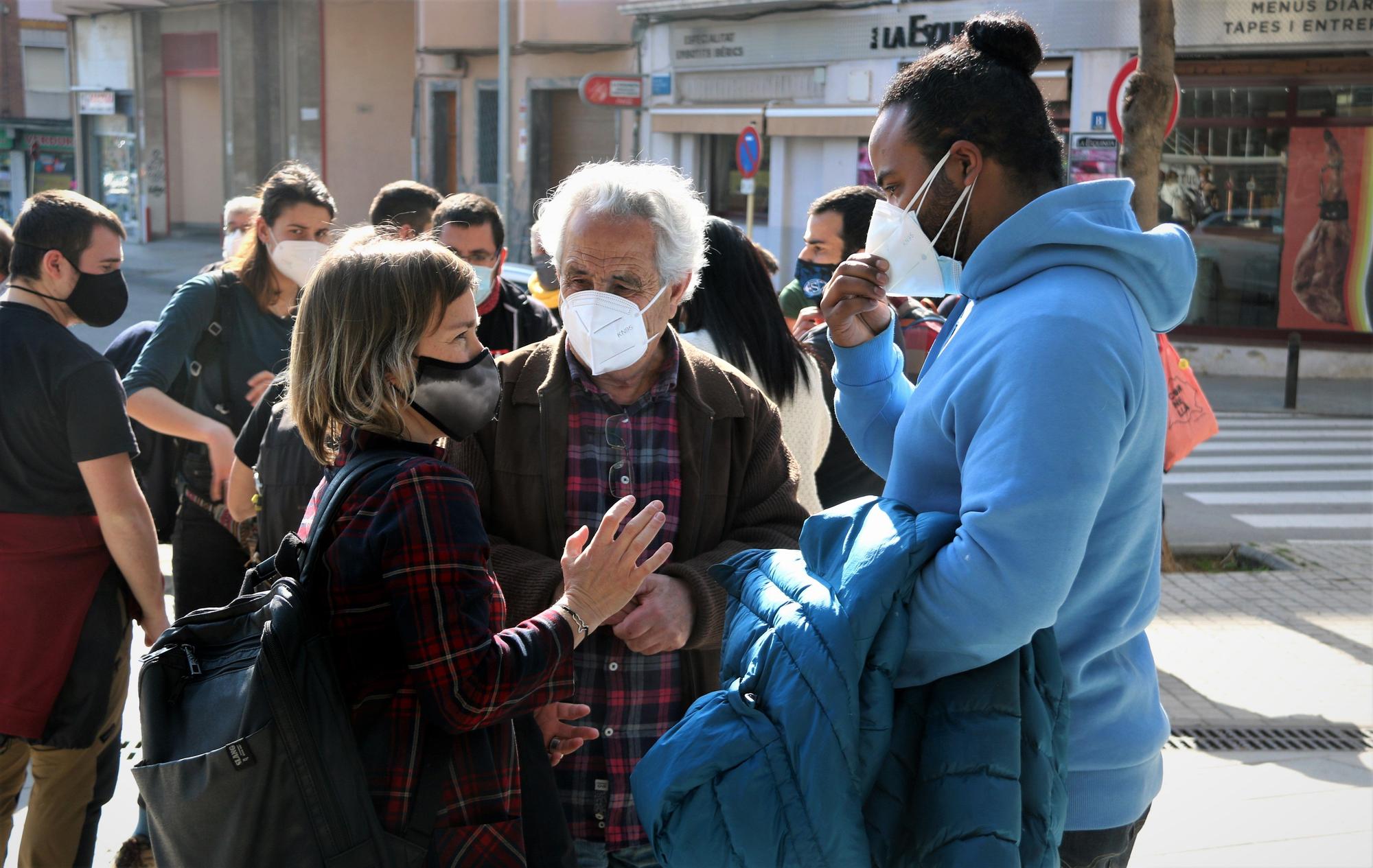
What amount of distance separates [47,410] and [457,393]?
1.79 metres

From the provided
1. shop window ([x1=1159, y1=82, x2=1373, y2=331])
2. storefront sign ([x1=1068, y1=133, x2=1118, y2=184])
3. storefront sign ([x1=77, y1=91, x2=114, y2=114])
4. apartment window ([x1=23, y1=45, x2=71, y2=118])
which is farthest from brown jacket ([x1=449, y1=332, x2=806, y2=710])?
apartment window ([x1=23, y1=45, x2=71, y2=118])

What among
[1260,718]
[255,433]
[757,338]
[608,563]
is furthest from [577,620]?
[1260,718]

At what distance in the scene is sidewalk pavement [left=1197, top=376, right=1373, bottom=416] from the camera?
14.9 metres

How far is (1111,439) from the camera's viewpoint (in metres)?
1.78

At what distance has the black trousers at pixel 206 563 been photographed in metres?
4.41

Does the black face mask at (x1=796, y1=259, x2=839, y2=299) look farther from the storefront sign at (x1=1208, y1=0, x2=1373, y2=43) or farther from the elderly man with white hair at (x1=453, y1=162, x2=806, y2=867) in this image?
the storefront sign at (x1=1208, y1=0, x2=1373, y2=43)

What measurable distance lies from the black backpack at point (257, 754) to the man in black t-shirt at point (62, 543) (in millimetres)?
1735

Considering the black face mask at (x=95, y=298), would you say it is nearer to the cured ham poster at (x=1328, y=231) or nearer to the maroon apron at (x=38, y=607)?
the maroon apron at (x=38, y=607)

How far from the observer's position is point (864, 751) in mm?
1831

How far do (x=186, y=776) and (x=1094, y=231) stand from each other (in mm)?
1577

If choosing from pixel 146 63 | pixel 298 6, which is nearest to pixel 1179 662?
pixel 298 6

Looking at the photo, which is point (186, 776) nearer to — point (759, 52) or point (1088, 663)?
point (1088, 663)

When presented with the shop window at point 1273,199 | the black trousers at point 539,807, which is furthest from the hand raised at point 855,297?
the shop window at point 1273,199

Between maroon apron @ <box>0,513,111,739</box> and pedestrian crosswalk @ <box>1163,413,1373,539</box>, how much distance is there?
8431 mm
